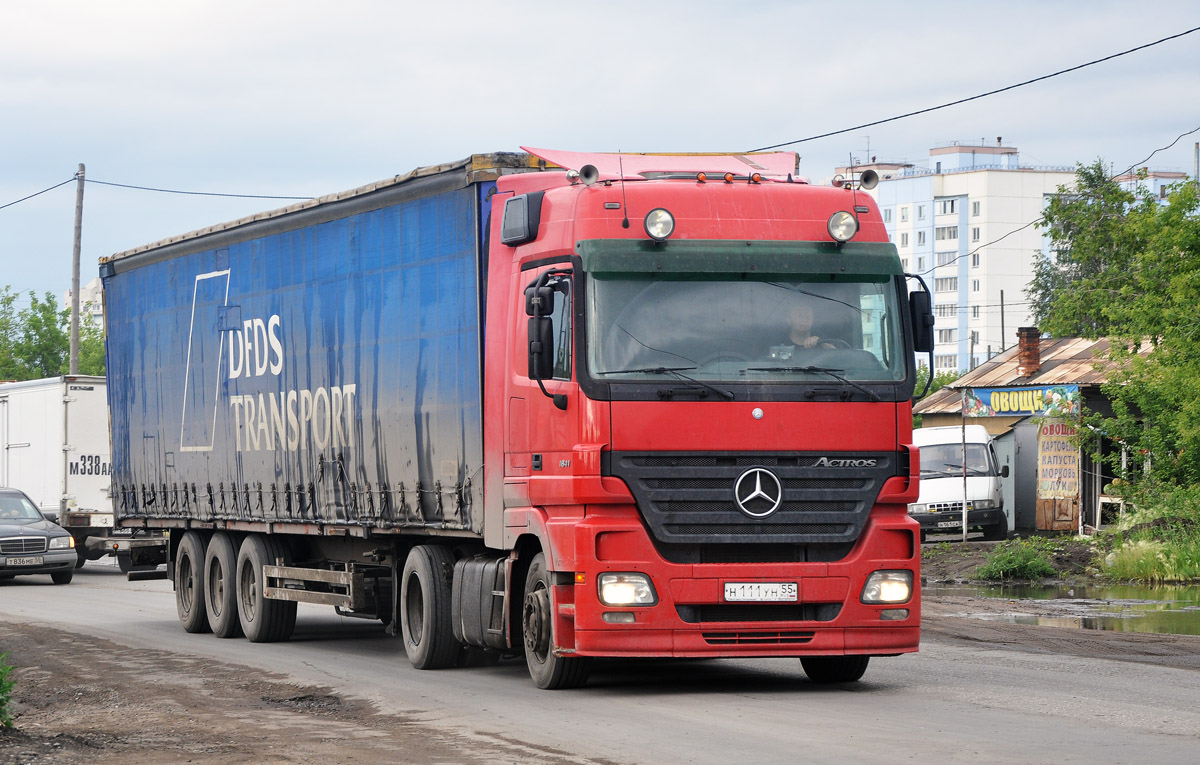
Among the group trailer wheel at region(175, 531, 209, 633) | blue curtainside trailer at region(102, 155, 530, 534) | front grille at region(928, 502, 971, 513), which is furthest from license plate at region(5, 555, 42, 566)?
front grille at region(928, 502, 971, 513)

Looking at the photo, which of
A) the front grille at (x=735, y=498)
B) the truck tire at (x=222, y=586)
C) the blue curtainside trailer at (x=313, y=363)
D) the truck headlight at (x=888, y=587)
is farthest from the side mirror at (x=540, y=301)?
the truck tire at (x=222, y=586)

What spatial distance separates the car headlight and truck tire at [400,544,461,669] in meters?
4.17

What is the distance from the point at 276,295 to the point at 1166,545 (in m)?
15.4

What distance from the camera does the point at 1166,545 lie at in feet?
84.8

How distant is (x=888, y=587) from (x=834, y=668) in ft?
3.90

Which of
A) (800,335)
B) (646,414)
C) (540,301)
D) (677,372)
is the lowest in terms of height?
(646,414)

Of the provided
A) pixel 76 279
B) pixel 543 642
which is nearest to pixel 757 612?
pixel 543 642

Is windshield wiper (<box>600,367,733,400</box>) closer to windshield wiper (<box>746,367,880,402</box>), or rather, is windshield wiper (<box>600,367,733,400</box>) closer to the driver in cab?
windshield wiper (<box>746,367,880,402</box>)

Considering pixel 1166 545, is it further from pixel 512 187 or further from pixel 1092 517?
pixel 512 187

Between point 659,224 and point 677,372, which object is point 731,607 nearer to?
point 677,372

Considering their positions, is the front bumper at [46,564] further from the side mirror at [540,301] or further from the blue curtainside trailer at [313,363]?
the side mirror at [540,301]

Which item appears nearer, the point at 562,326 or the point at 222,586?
the point at 562,326

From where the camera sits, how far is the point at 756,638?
10938 mm

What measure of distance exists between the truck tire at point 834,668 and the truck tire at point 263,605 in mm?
6274
